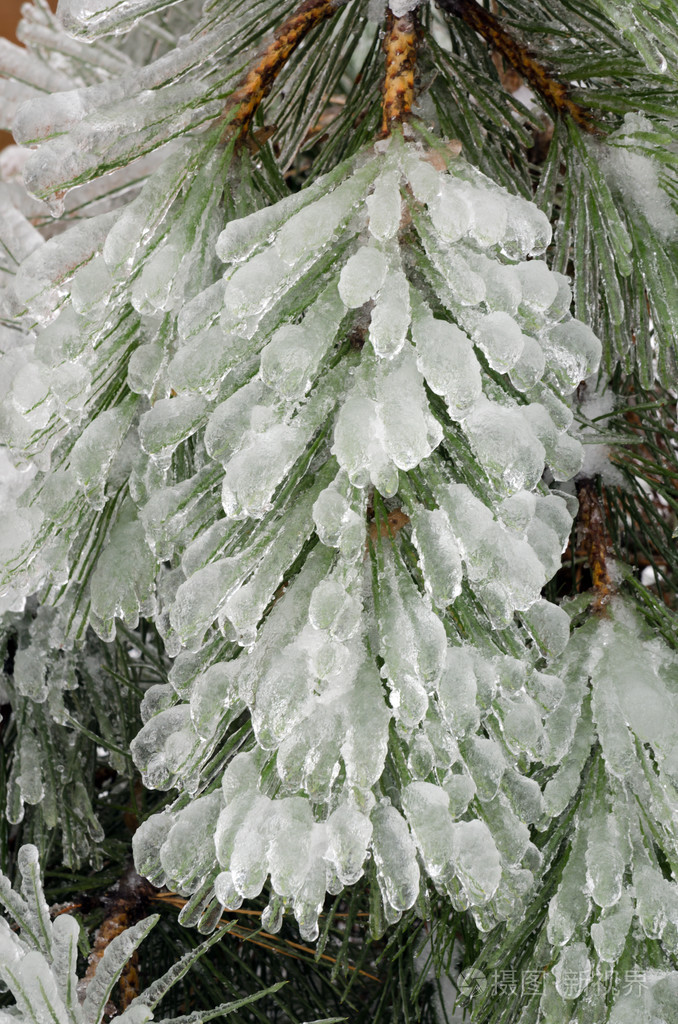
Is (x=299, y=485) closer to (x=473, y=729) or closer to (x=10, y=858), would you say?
(x=473, y=729)

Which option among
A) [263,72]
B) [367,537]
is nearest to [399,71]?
[263,72]

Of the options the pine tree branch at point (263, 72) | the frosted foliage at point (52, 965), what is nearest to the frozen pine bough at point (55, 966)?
the frosted foliage at point (52, 965)

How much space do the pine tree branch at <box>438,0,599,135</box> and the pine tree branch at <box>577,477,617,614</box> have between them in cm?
18

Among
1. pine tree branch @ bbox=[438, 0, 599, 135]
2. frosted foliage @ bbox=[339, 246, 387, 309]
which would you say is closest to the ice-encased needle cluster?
frosted foliage @ bbox=[339, 246, 387, 309]

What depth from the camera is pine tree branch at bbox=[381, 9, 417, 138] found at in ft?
1.17

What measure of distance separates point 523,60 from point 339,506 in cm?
28

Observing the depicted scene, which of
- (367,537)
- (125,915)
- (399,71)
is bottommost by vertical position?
(125,915)

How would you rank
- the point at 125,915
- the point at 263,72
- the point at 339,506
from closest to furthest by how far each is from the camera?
the point at 339,506
the point at 263,72
the point at 125,915

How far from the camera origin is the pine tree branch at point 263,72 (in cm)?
38

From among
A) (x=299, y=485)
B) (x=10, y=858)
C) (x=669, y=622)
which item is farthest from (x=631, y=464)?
(x=10, y=858)

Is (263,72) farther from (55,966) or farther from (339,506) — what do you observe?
(55,966)

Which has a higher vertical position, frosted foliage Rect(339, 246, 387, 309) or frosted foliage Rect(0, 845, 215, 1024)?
frosted foliage Rect(339, 246, 387, 309)

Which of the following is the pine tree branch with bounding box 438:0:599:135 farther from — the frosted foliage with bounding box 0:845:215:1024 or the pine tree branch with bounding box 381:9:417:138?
the frosted foliage with bounding box 0:845:215:1024

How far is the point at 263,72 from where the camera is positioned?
0.38m
